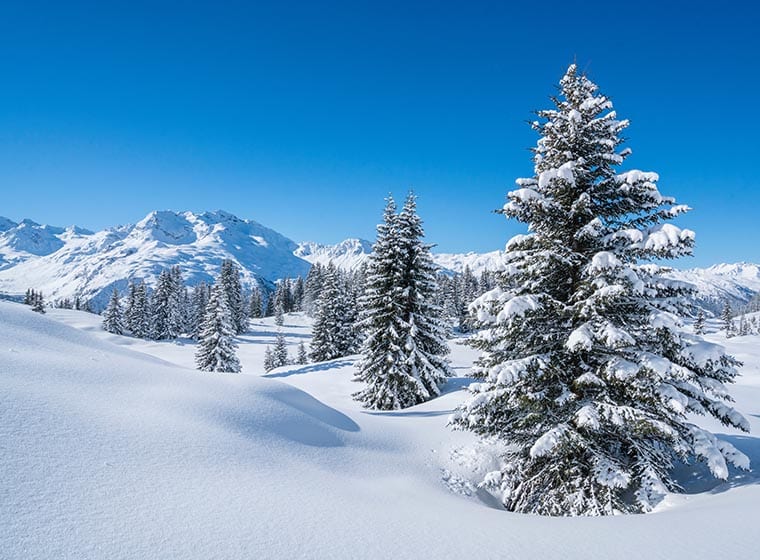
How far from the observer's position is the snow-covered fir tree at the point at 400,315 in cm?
2078

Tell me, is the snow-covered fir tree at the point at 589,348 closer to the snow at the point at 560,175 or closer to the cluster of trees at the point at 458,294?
the snow at the point at 560,175

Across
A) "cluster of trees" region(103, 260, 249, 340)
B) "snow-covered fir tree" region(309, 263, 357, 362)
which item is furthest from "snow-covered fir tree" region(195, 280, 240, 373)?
"cluster of trees" region(103, 260, 249, 340)

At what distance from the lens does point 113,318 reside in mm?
66812

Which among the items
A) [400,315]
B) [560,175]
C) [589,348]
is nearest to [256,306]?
[400,315]

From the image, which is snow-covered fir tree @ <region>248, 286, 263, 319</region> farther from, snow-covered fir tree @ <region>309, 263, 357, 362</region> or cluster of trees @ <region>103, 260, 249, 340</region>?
snow-covered fir tree @ <region>309, 263, 357, 362</region>

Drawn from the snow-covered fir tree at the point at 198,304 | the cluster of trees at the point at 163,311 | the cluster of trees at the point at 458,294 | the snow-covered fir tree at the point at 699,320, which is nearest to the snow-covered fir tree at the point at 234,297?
the cluster of trees at the point at 163,311

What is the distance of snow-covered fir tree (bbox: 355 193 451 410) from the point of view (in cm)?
2078

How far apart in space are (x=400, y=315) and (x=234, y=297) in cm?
5580

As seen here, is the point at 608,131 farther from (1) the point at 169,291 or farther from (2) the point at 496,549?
(1) the point at 169,291

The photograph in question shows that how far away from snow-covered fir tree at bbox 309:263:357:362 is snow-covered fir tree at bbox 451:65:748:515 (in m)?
33.1

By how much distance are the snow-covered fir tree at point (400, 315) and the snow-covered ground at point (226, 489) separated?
38.3 ft

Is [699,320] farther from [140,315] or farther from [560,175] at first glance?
[140,315]

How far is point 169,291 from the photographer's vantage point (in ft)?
227

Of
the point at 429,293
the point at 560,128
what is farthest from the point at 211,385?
the point at 429,293
